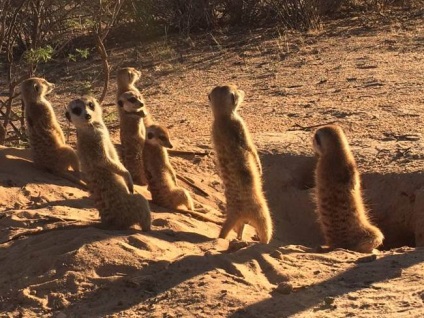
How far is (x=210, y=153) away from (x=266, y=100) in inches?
80.1

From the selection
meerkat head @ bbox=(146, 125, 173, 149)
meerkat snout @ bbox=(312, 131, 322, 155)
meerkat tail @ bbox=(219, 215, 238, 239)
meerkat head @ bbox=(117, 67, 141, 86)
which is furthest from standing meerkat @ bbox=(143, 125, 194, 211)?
meerkat head @ bbox=(117, 67, 141, 86)

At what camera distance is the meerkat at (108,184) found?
572 cm

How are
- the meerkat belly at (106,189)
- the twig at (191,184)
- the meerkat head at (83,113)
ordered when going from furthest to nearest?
the twig at (191,184) < the meerkat head at (83,113) < the meerkat belly at (106,189)

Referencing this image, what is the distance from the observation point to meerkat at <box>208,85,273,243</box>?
618 centimetres

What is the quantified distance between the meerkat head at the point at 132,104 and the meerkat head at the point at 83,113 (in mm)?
1220

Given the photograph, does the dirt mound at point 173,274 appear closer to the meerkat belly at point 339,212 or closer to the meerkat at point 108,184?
the meerkat at point 108,184

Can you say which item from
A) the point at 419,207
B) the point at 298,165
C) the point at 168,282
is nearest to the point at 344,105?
the point at 298,165

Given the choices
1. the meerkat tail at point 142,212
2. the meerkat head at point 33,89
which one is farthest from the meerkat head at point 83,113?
the meerkat head at point 33,89

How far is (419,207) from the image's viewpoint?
23.3 ft

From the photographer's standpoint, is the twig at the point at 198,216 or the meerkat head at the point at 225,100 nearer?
the meerkat head at the point at 225,100

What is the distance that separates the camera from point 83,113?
5.93 m

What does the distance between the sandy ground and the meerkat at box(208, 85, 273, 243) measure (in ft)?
0.87

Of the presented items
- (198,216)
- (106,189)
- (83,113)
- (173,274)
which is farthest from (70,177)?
(173,274)

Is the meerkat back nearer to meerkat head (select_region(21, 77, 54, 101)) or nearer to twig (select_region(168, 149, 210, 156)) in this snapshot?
meerkat head (select_region(21, 77, 54, 101))
